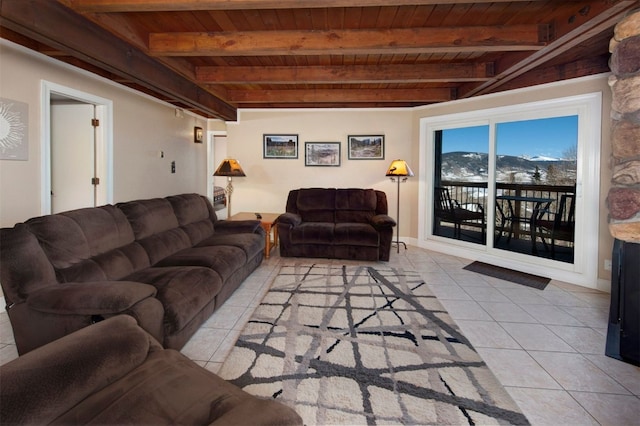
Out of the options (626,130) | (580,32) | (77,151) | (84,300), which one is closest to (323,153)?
(77,151)

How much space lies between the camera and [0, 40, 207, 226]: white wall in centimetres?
265

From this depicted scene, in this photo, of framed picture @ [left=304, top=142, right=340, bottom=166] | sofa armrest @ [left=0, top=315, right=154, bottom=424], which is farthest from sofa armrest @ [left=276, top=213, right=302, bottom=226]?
sofa armrest @ [left=0, top=315, right=154, bottom=424]

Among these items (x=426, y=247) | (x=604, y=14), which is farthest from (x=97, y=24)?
(x=426, y=247)

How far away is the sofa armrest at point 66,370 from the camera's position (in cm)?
97

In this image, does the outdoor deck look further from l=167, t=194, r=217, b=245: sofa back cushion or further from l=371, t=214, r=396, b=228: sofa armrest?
l=167, t=194, r=217, b=245: sofa back cushion

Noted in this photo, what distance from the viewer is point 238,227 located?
4016 mm

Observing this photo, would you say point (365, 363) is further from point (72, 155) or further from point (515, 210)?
point (72, 155)

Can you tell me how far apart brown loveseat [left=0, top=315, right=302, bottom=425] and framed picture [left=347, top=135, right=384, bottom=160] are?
15.3 feet

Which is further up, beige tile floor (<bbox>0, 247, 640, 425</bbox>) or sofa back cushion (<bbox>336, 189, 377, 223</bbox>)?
sofa back cushion (<bbox>336, 189, 377, 223</bbox>)

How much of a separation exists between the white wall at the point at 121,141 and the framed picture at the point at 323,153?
212cm

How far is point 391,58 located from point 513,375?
3103 millimetres

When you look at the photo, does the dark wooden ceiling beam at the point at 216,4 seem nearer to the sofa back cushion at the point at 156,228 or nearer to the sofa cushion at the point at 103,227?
the sofa cushion at the point at 103,227

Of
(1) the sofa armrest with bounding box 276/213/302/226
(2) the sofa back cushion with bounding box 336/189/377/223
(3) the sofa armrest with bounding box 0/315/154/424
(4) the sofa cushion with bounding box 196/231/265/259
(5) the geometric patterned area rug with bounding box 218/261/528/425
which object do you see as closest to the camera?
(3) the sofa armrest with bounding box 0/315/154/424

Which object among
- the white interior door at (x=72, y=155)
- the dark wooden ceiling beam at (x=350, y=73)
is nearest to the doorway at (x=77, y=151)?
the white interior door at (x=72, y=155)
